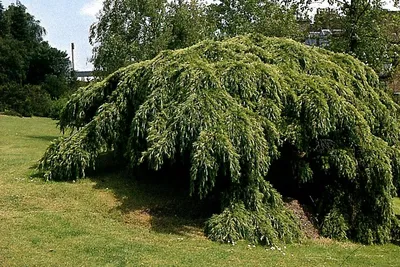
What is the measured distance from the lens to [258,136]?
22.1 feet

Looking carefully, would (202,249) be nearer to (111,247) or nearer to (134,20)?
(111,247)

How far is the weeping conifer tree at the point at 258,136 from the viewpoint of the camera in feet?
21.7

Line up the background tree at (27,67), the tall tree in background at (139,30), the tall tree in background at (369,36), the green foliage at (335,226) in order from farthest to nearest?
1. the background tree at (27,67)
2. the tall tree in background at (139,30)
3. the tall tree in background at (369,36)
4. the green foliage at (335,226)

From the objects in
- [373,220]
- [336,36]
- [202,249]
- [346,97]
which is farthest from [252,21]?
[202,249]

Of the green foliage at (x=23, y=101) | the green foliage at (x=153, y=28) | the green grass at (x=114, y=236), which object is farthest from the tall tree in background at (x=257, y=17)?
the green foliage at (x=23, y=101)

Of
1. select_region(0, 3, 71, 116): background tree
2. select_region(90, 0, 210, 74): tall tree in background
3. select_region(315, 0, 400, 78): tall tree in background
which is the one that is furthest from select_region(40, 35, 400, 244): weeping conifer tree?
select_region(0, 3, 71, 116): background tree

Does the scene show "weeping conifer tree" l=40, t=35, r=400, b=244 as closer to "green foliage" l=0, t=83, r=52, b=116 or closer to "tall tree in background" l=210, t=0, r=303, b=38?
"tall tree in background" l=210, t=0, r=303, b=38

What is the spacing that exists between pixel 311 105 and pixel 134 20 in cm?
1051

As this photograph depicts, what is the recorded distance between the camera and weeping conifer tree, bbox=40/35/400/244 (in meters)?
→ 6.62

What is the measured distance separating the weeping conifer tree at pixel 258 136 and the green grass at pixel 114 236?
0.42m

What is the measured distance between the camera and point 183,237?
641 centimetres

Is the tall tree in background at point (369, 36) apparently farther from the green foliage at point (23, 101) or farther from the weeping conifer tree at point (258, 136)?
the green foliage at point (23, 101)

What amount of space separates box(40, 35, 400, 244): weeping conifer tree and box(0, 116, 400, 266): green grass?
1.39 feet

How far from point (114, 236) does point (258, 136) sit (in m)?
2.42
